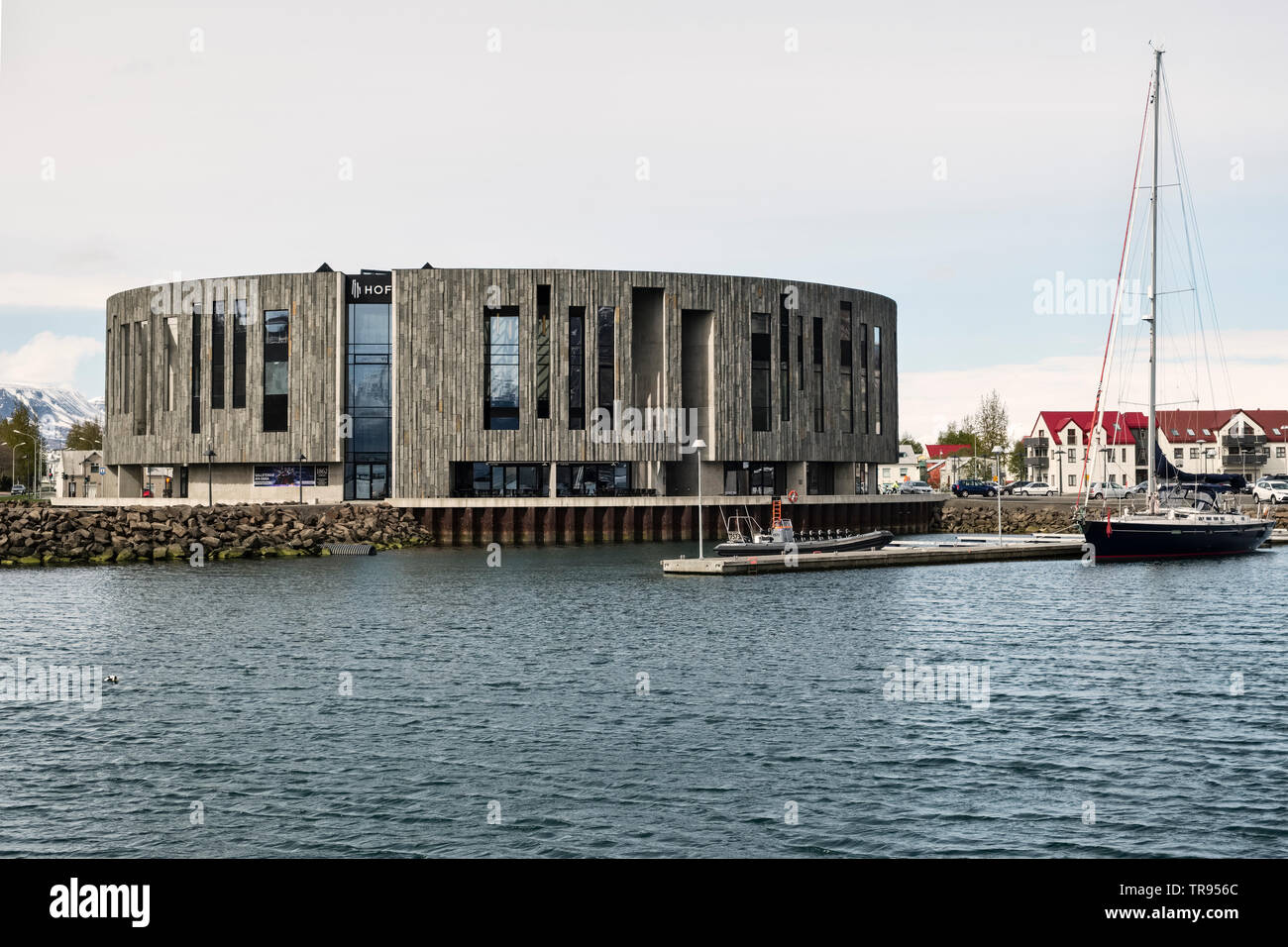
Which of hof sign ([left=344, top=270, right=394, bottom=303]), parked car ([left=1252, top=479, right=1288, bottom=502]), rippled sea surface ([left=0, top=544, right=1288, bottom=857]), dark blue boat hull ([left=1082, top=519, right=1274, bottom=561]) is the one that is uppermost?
hof sign ([left=344, top=270, right=394, bottom=303])

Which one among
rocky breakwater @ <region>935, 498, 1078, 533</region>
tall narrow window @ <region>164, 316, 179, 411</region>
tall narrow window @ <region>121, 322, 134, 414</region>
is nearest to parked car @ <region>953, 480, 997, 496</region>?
rocky breakwater @ <region>935, 498, 1078, 533</region>

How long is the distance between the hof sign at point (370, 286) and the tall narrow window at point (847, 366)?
3623 centimetres

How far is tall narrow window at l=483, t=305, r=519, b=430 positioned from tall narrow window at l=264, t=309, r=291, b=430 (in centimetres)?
1472

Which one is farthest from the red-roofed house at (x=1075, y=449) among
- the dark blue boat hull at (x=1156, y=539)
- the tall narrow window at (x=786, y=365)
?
the dark blue boat hull at (x=1156, y=539)

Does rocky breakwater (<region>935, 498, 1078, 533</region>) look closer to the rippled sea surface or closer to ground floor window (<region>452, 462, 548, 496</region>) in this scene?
ground floor window (<region>452, 462, 548, 496</region>)

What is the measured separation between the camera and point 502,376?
280 feet

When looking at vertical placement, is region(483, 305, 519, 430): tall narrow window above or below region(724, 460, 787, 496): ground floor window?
above

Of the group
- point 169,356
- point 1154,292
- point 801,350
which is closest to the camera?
point 1154,292

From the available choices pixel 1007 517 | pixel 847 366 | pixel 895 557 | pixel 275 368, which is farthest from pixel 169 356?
pixel 1007 517

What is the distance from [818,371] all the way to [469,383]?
28078 mm

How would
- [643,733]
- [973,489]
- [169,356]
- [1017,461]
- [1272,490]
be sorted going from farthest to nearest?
1. [1017,461]
2. [973,489]
3. [1272,490]
4. [169,356]
5. [643,733]

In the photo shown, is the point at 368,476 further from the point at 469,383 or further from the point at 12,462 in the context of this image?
the point at 12,462

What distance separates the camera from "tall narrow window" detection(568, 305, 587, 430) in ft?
281
